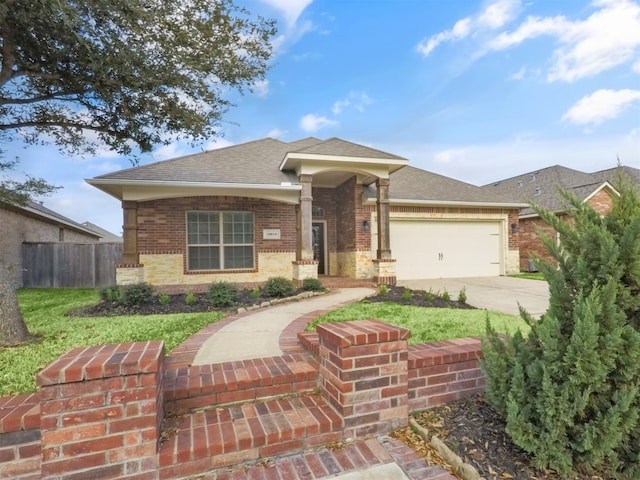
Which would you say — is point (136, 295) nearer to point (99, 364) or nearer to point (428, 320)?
point (99, 364)

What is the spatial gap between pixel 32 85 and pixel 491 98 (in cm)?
1177

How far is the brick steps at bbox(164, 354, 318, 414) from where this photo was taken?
2268 millimetres

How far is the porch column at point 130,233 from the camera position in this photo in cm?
852

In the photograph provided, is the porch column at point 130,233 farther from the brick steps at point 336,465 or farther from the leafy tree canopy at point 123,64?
the brick steps at point 336,465

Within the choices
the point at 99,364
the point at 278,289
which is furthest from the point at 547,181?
the point at 99,364

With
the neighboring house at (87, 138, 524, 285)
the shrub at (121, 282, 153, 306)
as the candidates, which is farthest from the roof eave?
the shrub at (121, 282, 153, 306)

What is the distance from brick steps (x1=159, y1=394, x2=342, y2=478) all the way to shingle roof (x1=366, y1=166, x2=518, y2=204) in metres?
9.16

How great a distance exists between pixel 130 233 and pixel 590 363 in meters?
9.50

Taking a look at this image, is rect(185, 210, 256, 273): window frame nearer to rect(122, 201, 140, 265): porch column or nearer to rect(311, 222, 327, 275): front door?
rect(122, 201, 140, 265): porch column

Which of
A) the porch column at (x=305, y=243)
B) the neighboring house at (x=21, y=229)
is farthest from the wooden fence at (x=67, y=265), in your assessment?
the porch column at (x=305, y=243)

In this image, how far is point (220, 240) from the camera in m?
9.82

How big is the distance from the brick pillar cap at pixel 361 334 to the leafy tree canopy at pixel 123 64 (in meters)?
4.35

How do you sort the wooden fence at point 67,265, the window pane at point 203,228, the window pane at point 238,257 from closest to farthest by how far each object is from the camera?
the window pane at point 203,228, the window pane at point 238,257, the wooden fence at point 67,265

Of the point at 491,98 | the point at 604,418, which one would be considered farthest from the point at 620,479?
the point at 491,98
